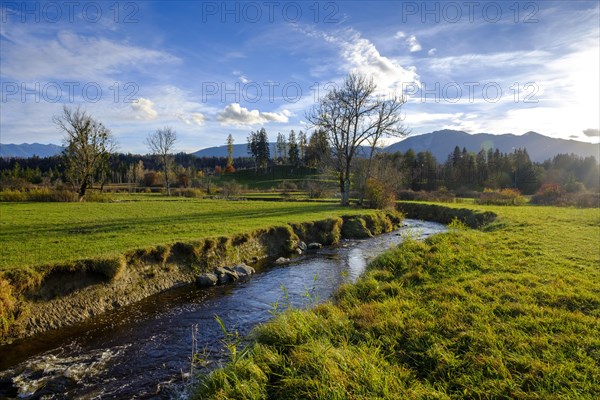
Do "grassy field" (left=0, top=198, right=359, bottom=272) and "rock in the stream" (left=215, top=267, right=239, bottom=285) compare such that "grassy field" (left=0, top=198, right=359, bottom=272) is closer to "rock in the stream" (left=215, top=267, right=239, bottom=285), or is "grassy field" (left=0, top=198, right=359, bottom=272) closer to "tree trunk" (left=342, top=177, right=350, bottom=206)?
"rock in the stream" (left=215, top=267, right=239, bottom=285)

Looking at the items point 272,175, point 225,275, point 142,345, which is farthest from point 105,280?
point 272,175

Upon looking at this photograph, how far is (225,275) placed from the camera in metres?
12.7

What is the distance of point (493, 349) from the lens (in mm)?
5273

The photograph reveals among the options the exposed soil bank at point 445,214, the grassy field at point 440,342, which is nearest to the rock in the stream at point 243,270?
the grassy field at point 440,342

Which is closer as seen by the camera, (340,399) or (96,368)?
(340,399)

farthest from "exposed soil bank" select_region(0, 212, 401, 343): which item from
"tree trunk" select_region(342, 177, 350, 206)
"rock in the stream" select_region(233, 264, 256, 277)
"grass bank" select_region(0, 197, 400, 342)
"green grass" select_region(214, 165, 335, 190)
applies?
"green grass" select_region(214, 165, 335, 190)

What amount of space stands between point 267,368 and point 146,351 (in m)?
3.61

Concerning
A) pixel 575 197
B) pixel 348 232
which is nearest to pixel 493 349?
pixel 348 232

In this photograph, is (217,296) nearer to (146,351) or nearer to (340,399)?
(146,351)

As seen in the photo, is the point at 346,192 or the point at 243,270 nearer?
the point at 243,270

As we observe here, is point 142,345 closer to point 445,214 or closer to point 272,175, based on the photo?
point 445,214

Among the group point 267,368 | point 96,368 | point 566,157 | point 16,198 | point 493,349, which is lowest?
point 96,368

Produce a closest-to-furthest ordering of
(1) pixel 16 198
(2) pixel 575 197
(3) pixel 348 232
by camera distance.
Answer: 1. (3) pixel 348 232
2. (1) pixel 16 198
3. (2) pixel 575 197

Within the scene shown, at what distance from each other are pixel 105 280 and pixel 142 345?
362 cm
